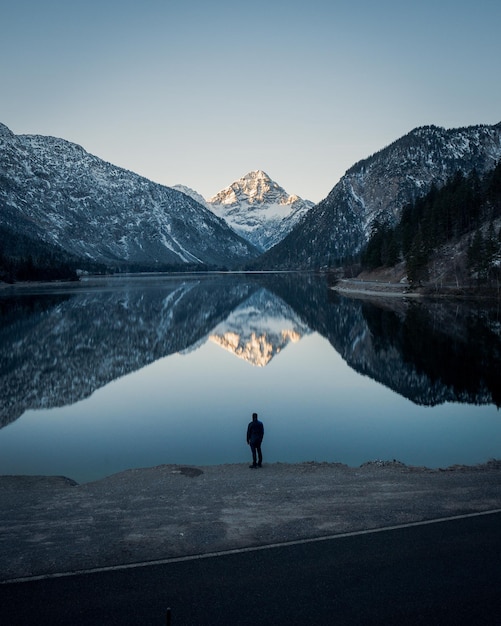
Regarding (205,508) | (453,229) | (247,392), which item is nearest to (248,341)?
(247,392)

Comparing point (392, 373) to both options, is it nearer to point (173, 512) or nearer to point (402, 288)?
point (173, 512)

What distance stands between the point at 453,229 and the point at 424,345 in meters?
75.6

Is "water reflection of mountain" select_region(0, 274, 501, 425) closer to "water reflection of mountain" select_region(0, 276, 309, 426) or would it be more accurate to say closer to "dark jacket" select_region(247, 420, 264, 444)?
"water reflection of mountain" select_region(0, 276, 309, 426)

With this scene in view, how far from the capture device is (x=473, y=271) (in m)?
99.1

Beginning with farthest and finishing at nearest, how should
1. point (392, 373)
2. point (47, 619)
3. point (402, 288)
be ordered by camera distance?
point (402, 288) < point (392, 373) < point (47, 619)

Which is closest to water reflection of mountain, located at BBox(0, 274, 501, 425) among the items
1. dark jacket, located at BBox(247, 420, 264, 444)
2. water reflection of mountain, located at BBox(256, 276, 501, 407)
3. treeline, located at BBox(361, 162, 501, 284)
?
water reflection of mountain, located at BBox(256, 276, 501, 407)

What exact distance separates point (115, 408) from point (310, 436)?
45.9 feet

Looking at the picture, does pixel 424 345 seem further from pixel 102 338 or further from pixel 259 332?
pixel 102 338

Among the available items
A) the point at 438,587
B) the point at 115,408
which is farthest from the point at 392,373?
the point at 438,587

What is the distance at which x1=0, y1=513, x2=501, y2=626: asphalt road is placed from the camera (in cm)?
948

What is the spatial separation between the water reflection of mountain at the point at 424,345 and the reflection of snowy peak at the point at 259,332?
3.78 m

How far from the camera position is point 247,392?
38.7 meters

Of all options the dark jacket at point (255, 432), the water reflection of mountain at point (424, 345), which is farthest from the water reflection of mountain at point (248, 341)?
the dark jacket at point (255, 432)

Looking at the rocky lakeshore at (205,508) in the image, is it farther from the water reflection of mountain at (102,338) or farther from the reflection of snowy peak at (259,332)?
the reflection of snowy peak at (259,332)
